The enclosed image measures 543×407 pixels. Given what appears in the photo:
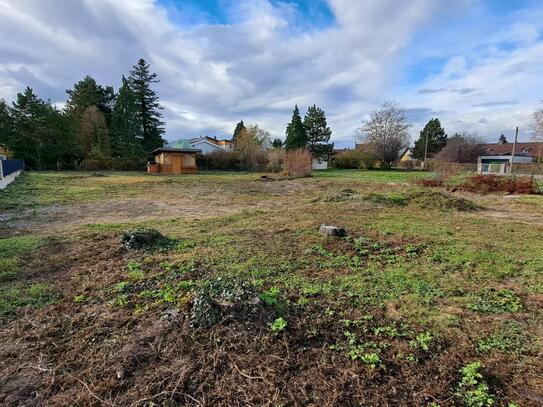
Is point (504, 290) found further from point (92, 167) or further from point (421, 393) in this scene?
point (92, 167)

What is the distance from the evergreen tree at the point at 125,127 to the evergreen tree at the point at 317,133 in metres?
21.4

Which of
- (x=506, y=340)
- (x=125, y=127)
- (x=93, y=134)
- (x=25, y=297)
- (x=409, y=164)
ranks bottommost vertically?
(x=506, y=340)

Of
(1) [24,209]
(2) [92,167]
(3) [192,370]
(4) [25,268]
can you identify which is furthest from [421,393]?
(2) [92,167]

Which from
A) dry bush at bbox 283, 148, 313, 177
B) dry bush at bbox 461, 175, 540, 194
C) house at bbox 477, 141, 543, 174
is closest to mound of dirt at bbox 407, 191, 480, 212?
dry bush at bbox 461, 175, 540, 194

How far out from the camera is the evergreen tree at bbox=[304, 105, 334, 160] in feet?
133

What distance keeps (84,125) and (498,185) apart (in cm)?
3475

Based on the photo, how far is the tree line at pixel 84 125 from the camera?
88.9 ft

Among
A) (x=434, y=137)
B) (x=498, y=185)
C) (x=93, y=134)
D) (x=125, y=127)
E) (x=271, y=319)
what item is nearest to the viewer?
(x=271, y=319)

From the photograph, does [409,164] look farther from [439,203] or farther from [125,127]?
[125,127]

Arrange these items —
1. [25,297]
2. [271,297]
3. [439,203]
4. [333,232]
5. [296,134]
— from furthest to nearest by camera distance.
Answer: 1. [296,134]
2. [439,203]
3. [333,232]
4. [25,297]
5. [271,297]

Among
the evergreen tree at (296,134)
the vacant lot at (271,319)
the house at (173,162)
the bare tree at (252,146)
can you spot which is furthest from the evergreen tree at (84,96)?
the vacant lot at (271,319)

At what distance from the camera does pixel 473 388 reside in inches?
74.7

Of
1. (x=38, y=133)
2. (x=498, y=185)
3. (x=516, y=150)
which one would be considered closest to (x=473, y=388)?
(x=498, y=185)

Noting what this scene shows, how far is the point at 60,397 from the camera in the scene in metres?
1.80
